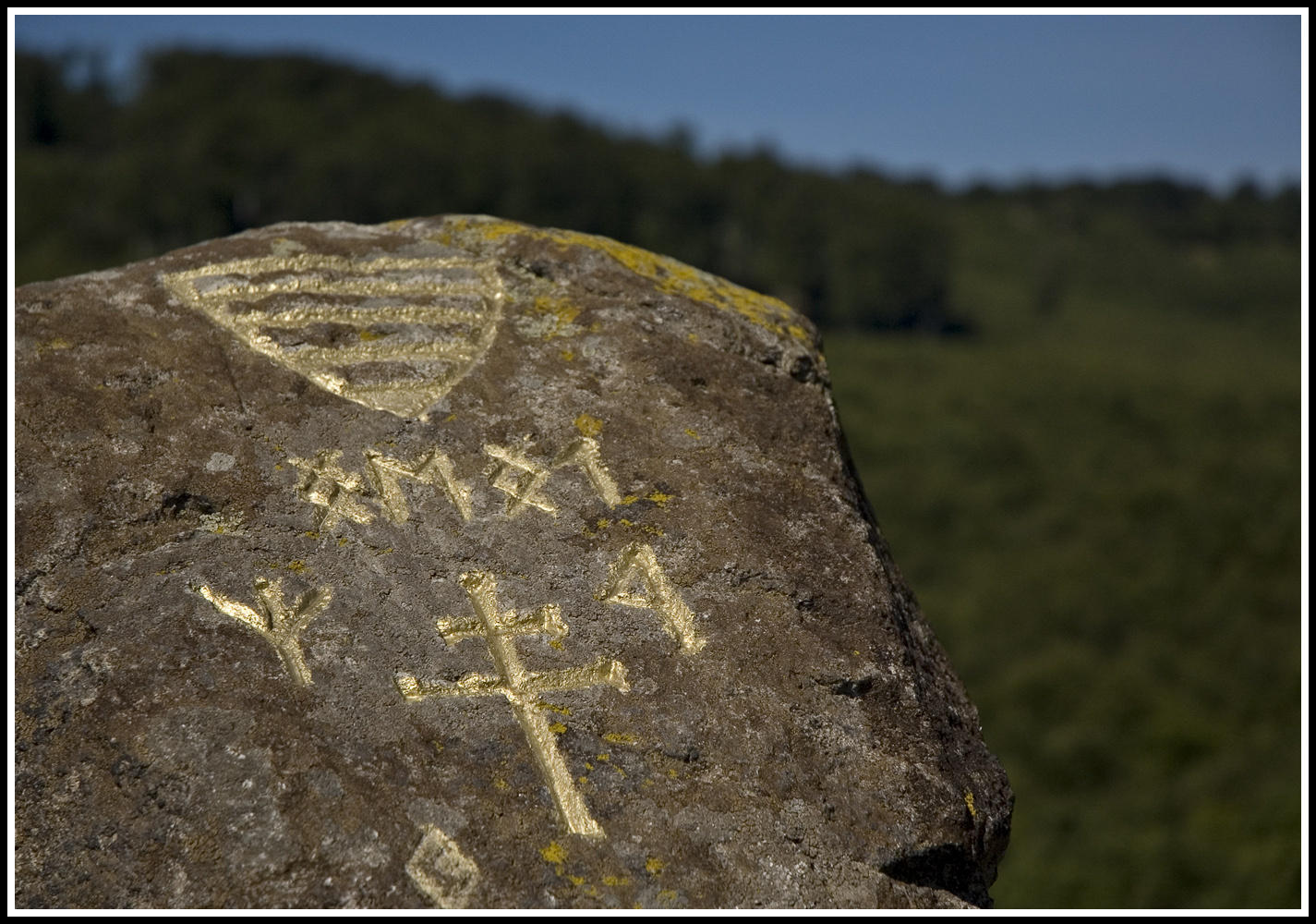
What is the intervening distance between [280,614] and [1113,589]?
24102mm

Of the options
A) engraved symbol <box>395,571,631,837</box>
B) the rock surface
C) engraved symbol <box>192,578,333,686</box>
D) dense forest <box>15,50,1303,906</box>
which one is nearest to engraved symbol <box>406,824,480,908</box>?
the rock surface

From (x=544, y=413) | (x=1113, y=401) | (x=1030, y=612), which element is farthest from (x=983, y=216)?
(x=544, y=413)

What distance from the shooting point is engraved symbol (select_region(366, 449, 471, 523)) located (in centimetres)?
326

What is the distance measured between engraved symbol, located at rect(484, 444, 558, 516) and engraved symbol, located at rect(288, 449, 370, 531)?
0.38m

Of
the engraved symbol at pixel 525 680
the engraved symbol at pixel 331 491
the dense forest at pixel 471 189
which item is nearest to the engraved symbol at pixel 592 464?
the engraved symbol at pixel 525 680

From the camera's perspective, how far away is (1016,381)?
113ft

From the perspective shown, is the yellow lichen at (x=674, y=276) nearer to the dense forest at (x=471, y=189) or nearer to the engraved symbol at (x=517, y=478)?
the engraved symbol at (x=517, y=478)

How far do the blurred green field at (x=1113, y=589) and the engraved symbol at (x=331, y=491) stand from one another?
1307 centimetres

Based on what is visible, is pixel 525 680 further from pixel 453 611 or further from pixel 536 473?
pixel 536 473

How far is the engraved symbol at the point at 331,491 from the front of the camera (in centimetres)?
320

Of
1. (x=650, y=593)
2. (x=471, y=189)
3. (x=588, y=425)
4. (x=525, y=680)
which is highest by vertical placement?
(x=588, y=425)

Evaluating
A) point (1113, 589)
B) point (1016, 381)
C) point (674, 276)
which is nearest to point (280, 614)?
point (674, 276)

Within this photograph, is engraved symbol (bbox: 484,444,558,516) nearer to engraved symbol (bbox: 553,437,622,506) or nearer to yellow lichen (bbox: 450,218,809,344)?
engraved symbol (bbox: 553,437,622,506)

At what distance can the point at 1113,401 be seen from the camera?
32.3 meters
